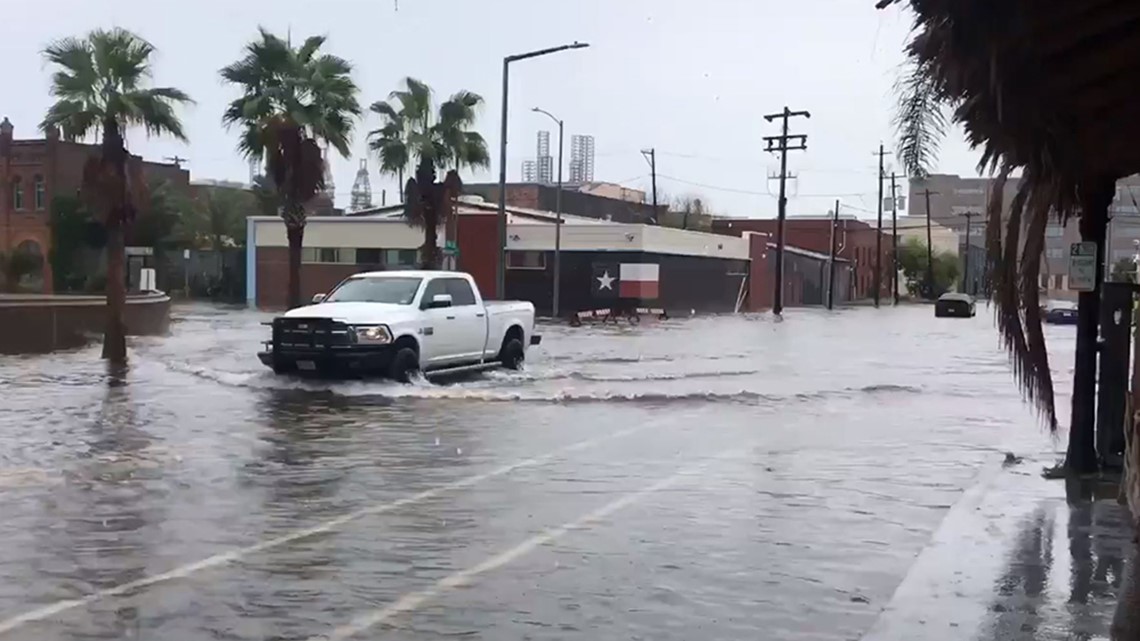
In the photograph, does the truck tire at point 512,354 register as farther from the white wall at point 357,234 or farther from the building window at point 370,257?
the building window at point 370,257

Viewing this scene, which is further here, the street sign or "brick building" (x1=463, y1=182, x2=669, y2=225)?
"brick building" (x1=463, y1=182, x2=669, y2=225)

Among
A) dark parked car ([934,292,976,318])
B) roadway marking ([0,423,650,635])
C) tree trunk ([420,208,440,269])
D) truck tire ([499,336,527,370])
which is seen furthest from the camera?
dark parked car ([934,292,976,318])

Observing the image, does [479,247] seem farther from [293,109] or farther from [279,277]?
[293,109]

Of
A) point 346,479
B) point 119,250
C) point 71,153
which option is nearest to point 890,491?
point 346,479

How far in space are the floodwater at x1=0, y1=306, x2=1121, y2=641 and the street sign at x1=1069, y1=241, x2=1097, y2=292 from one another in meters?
1.98

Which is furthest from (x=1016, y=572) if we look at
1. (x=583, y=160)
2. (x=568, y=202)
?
(x=583, y=160)

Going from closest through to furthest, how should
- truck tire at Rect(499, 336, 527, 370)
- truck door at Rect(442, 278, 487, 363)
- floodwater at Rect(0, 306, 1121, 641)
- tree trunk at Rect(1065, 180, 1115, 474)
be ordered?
1. floodwater at Rect(0, 306, 1121, 641)
2. tree trunk at Rect(1065, 180, 1115, 474)
3. truck door at Rect(442, 278, 487, 363)
4. truck tire at Rect(499, 336, 527, 370)

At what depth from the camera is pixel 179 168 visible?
91.1 metres

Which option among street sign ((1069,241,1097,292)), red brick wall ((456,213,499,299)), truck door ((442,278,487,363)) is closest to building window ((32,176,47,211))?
red brick wall ((456,213,499,299))

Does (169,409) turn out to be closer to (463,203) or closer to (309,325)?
(309,325)

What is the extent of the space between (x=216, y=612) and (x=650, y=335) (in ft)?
114

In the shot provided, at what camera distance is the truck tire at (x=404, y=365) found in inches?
791

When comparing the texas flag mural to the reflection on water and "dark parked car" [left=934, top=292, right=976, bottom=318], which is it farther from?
the reflection on water

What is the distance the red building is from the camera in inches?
4323
